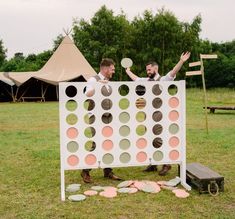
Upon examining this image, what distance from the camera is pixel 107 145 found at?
5.64 meters

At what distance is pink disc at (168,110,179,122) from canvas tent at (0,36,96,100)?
23.9 meters

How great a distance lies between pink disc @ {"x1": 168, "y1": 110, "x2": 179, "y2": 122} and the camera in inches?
228

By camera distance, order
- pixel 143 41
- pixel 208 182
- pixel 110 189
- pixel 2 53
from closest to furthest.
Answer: pixel 208 182 < pixel 110 189 < pixel 143 41 < pixel 2 53

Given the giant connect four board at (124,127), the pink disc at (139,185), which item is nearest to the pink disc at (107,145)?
the giant connect four board at (124,127)

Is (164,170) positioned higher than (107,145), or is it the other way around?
(107,145)

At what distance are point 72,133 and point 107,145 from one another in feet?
1.70

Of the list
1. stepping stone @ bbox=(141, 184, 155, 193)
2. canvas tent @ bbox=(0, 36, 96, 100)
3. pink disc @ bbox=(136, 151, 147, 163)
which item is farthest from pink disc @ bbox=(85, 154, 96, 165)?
canvas tent @ bbox=(0, 36, 96, 100)

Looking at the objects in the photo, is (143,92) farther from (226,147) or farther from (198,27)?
(198,27)

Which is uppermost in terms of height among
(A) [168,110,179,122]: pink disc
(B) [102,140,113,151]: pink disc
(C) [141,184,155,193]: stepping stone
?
(A) [168,110,179,122]: pink disc

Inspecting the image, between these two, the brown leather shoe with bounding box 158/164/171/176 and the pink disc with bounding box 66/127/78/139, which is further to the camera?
the brown leather shoe with bounding box 158/164/171/176

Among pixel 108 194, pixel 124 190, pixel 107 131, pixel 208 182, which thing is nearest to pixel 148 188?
pixel 124 190

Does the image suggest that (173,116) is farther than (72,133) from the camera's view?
Yes

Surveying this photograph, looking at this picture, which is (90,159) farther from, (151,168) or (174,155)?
(151,168)

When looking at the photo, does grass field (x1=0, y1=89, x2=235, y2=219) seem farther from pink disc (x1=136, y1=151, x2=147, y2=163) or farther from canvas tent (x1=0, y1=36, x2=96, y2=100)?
canvas tent (x1=0, y1=36, x2=96, y2=100)
